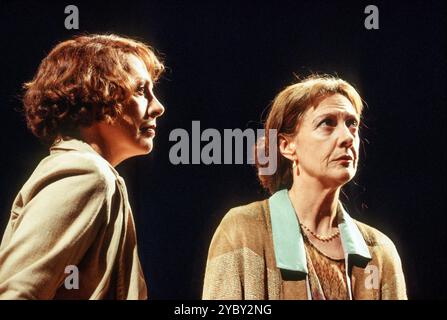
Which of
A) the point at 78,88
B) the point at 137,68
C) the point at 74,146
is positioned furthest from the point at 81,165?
the point at 137,68

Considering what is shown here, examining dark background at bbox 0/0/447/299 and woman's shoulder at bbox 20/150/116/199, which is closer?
woman's shoulder at bbox 20/150/116/199

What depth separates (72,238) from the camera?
80.4 inches

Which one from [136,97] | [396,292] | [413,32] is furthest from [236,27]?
[396,292]

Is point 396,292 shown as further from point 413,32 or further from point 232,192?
point 413,32

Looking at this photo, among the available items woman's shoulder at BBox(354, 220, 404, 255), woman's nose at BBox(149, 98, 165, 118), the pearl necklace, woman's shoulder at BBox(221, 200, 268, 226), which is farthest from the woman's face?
woman's shoulder at BBox(354, 220, 404, 255)

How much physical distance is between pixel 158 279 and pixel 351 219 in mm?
699

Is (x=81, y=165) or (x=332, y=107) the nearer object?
(x=81, y=165)

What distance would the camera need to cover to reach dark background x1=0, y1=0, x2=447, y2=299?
7.94 feet

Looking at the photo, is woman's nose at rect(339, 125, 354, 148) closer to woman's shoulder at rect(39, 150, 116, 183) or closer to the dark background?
the dark background

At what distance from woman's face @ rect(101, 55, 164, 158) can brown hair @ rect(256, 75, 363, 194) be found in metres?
0.39

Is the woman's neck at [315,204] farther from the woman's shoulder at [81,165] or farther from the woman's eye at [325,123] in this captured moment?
the woman's shoulder at [81,165]

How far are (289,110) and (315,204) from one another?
1.11ft

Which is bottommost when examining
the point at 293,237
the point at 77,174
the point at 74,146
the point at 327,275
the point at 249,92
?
the point at 327,275

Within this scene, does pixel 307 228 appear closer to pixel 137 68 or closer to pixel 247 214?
pixel 247 214
